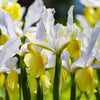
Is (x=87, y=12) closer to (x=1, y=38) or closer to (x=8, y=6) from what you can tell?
(x=8, y=6)

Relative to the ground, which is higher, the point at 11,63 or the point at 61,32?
the point at 61,32

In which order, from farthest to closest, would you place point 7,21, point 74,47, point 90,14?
point 90,14
point 7,21
point 74,47

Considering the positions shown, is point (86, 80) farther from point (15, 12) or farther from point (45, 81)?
point (15, 12)

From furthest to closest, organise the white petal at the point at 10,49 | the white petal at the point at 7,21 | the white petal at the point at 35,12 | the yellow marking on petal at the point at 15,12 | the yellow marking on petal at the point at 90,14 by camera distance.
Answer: the yellow marking on petal at the point at 90,14 < the yellow marking on petal at the point at 15,12 < the white petal at the point at 35,12 < the white petal at the point at 7,21 < the white petal at the point at 10,49

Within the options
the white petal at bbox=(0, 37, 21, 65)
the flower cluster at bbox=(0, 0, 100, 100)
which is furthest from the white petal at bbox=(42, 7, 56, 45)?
the white petal at bbox=(0, 37, 21, 65)

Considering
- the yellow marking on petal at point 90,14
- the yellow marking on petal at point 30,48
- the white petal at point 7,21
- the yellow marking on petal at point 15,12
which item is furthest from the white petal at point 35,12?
the yellow marking on petal at point 90,14

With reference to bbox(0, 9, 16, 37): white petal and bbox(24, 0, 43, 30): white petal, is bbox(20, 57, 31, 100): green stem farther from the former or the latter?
bbox(24, 0, 43, 30): white petal

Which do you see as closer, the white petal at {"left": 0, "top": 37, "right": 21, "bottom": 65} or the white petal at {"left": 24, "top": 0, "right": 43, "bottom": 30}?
the white petal at {"left": 0, "top": 37, "right": 21, "bottom": 65}

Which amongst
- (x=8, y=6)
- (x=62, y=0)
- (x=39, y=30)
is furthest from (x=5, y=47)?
(x=62, y=0)

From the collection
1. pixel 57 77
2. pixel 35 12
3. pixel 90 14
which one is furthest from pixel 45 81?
pixel 90 14

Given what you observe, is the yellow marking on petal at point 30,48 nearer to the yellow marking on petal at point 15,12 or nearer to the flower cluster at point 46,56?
the flower cluster at point 46,56

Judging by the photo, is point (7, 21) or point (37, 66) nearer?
point (37, 66)
